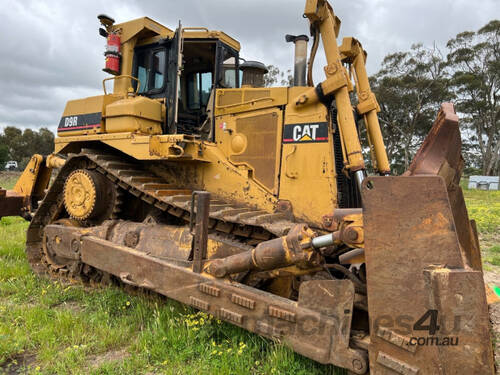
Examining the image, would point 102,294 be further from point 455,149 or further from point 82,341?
point 455,149

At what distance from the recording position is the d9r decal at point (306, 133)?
375cm

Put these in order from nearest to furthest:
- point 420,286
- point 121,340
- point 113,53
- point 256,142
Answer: point 420,286
point 121,340
point 256,142
point 113,53

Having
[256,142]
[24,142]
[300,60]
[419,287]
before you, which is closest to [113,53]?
[256,142]

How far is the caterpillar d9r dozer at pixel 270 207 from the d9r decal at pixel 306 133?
1 centimetres

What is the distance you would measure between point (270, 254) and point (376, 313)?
0.81 metres

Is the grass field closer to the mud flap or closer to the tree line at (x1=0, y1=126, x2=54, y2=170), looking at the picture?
the mud flap

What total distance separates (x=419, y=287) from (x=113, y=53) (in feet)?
15.7

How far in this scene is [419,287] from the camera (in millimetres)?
1999

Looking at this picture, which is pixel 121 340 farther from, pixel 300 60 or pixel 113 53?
pixel 113 53

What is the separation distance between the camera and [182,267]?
320 centimetres

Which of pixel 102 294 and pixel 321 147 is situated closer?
pixel 321 147

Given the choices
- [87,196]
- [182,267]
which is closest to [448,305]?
[182,267]

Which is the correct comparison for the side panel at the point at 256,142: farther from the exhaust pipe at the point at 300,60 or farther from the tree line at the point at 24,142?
the tree line at the point at 24,142

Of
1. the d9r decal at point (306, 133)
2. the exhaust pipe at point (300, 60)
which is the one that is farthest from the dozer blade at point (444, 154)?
the exhaust pipe at point (300, 60)
